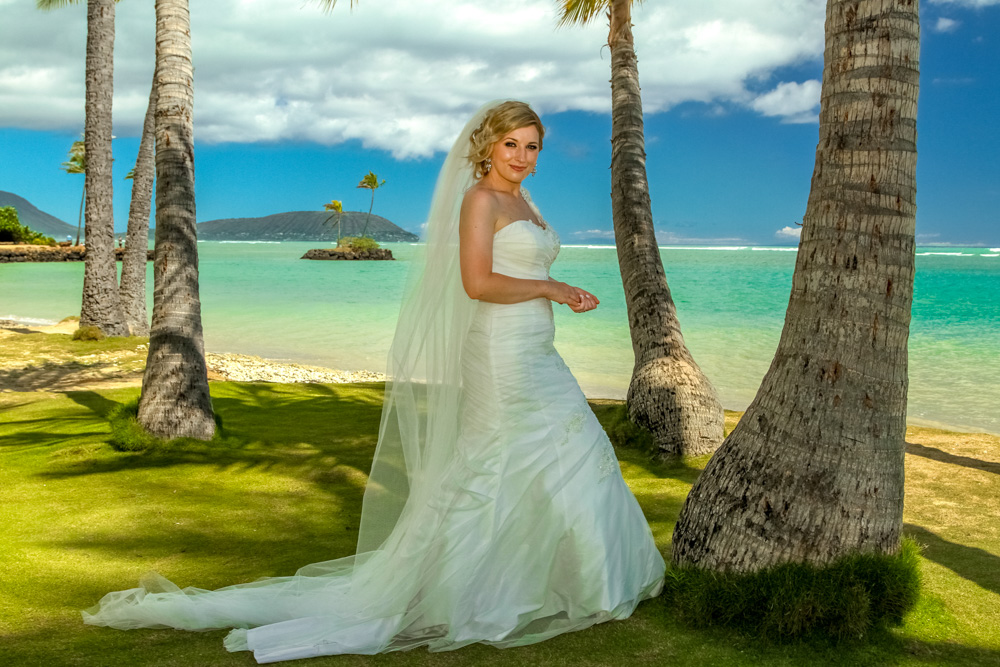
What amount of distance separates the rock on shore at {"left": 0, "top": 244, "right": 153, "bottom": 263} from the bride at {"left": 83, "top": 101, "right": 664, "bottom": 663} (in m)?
55.2

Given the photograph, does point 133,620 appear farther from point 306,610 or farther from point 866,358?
point 866,358

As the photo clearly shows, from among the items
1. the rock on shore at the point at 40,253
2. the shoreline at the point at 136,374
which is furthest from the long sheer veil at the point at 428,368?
the rock on shore at the point at 40,253

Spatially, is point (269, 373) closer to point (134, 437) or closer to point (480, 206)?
point (134, 437)

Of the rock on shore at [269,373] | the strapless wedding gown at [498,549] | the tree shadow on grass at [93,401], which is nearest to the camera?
the strapless wedding gown at [498,549]

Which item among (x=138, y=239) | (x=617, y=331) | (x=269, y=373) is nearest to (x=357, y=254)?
(x=617, y=331)

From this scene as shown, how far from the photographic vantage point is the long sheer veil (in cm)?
395

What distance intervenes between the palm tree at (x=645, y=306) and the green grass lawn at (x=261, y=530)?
457 mm

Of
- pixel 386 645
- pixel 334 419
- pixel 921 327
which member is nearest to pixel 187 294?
pixel 334 419

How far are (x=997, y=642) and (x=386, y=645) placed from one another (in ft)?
9.34

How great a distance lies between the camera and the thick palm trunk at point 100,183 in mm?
15102

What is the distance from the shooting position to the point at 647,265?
7980mm

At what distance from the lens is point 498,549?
3637 millimetres

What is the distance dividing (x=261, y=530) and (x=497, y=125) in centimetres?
334

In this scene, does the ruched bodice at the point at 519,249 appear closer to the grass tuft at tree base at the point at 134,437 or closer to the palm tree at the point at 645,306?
the palm tree at the point at 645,306
